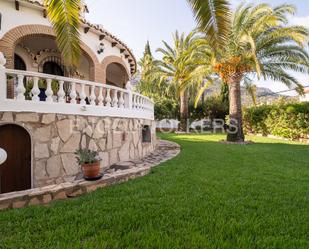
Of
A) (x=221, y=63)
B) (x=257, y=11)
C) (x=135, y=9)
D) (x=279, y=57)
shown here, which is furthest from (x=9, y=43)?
(x=279, y=57)

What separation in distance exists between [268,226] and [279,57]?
12.3 meters

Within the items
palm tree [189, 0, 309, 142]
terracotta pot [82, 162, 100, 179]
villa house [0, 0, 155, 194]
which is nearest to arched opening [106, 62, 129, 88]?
villa house [0, 0, 155, 194]

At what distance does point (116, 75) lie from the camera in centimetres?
1605

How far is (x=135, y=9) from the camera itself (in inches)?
207

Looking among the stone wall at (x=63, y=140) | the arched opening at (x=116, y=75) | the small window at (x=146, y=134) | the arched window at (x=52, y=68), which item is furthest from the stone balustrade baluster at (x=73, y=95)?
the arched opening at (x=116, y=75)

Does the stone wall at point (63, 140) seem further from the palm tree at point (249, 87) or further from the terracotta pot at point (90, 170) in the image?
the palm tree at point (249, 87)

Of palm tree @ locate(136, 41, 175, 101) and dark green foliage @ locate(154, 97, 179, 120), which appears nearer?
dark green foliage @ locate(154, 97, 179, 120)

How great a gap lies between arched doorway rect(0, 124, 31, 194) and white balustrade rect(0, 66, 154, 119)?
23.0 inches

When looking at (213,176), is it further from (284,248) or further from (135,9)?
(135,9)

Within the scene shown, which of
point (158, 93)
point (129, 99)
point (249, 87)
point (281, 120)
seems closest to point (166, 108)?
point (158, 93)

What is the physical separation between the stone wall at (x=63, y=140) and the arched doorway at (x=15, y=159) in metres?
0.17

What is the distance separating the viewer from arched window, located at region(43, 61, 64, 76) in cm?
1130

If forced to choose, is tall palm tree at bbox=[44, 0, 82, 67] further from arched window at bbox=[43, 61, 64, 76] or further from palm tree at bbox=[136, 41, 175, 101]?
palm tree at bbox=[136, 41, 175, 101]

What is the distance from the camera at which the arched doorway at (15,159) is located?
→ 209 inches
